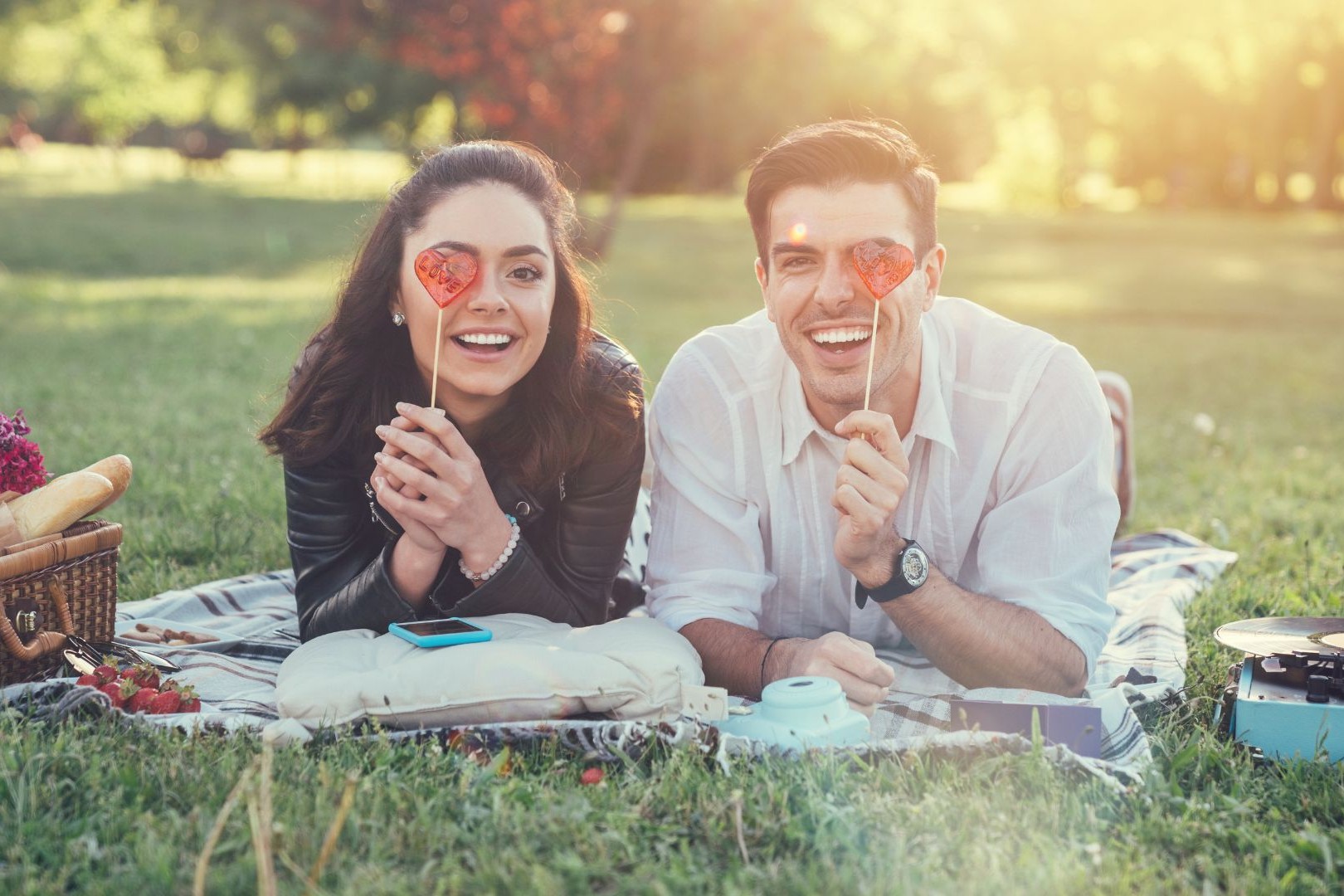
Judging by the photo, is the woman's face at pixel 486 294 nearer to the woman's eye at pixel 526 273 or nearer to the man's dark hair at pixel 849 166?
the woman's eye at pixel 526 273

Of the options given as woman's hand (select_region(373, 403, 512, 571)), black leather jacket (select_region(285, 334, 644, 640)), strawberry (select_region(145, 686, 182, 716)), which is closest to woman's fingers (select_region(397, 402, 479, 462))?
woman's hand (select_region(373, 403, 512, 571))

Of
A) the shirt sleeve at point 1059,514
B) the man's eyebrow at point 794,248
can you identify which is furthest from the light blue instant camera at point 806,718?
the man's eyebrow at point 794,248

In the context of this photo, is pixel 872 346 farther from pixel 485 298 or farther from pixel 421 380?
pixel 421 380

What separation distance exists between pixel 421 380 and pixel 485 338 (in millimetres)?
396

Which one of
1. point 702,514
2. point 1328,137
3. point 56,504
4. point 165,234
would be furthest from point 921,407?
point 1328,137

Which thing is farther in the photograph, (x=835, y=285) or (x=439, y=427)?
(x=835, y=285)

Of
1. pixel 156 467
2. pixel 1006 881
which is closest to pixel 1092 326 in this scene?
pixel 156 467

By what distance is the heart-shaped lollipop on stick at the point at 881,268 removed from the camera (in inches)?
136

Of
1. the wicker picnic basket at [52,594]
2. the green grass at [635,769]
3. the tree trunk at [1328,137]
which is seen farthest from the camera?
the tree trunk at [1328,137]

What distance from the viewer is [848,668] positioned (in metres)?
3.32

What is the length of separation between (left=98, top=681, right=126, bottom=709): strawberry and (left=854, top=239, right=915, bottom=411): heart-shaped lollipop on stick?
2.02 m

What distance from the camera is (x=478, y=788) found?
286 cm

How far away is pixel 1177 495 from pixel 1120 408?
0.92 metres

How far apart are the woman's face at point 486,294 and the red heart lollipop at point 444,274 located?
1.2 inches
